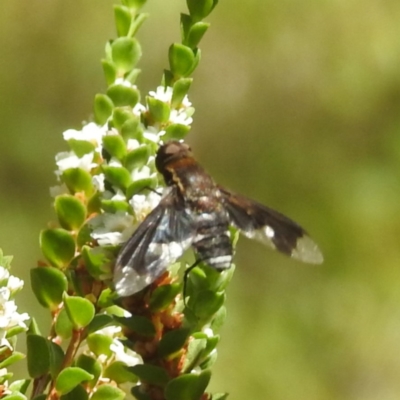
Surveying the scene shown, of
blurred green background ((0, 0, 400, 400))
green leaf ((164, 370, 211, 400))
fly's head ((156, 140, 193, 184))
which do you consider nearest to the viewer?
green leaf ((164, 370, 211, 400))

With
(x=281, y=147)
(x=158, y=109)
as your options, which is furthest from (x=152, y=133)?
(x=281, y=147)

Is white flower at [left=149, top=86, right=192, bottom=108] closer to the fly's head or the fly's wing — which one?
the fly's head

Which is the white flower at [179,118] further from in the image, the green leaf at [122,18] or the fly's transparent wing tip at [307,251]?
the fly's transparent wing tip at [307,251]

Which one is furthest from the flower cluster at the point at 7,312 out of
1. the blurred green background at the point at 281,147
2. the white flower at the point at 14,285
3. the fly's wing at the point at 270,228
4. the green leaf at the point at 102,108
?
A: the blurred green background at the point at 281,147

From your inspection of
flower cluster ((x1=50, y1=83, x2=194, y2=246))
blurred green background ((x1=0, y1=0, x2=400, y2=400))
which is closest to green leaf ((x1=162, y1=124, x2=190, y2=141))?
flower cluster ((x1=50, y1=83, x2=194, y2=246))

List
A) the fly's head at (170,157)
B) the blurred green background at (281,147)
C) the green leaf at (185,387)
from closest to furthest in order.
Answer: the green leaf at (185,387) → the fly's head at (170,157) → the blurred green background at (281,147)
